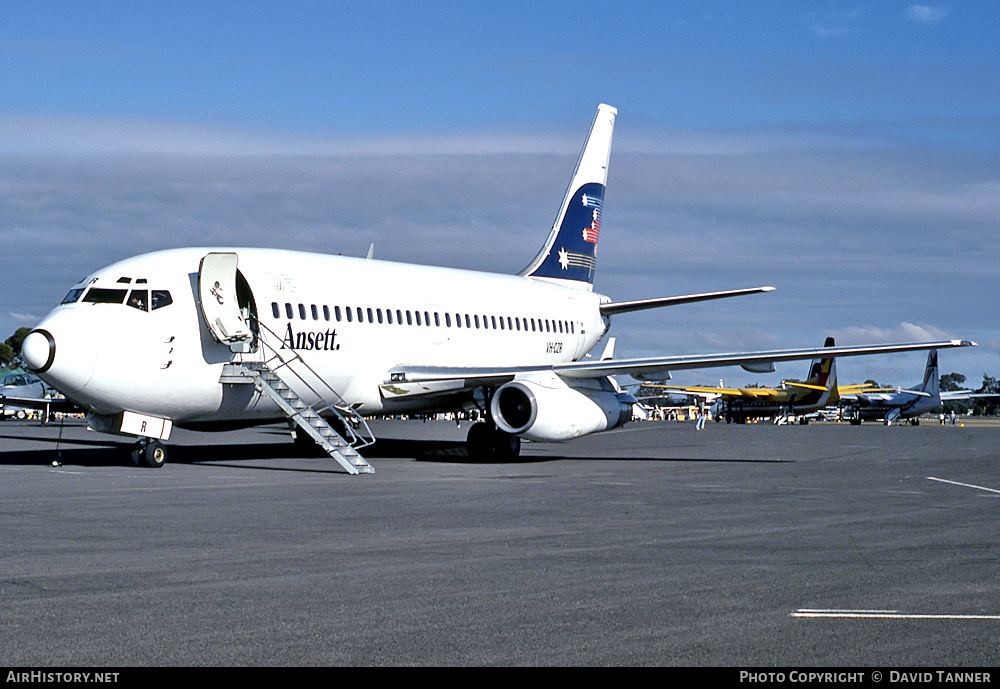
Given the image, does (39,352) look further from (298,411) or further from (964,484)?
(964,484)

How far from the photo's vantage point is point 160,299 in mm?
21594

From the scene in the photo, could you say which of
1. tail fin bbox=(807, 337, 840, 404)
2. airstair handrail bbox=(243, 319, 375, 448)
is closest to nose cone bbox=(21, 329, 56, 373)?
airstair handrail bbox=(243, 319, 375, 448)

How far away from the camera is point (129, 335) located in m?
20.8

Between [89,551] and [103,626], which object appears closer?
[103,626]

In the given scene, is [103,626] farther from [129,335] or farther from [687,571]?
[129,335]

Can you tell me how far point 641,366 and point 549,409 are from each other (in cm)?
233

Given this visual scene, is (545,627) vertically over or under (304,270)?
under

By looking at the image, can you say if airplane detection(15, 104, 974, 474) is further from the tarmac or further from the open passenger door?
the tarmac

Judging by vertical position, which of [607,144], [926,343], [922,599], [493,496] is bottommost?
[493,496]

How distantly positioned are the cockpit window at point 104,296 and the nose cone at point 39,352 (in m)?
1.57

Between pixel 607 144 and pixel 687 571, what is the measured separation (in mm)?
29598

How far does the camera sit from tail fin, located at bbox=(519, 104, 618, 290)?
1375 inches

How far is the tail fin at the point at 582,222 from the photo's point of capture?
115ft
